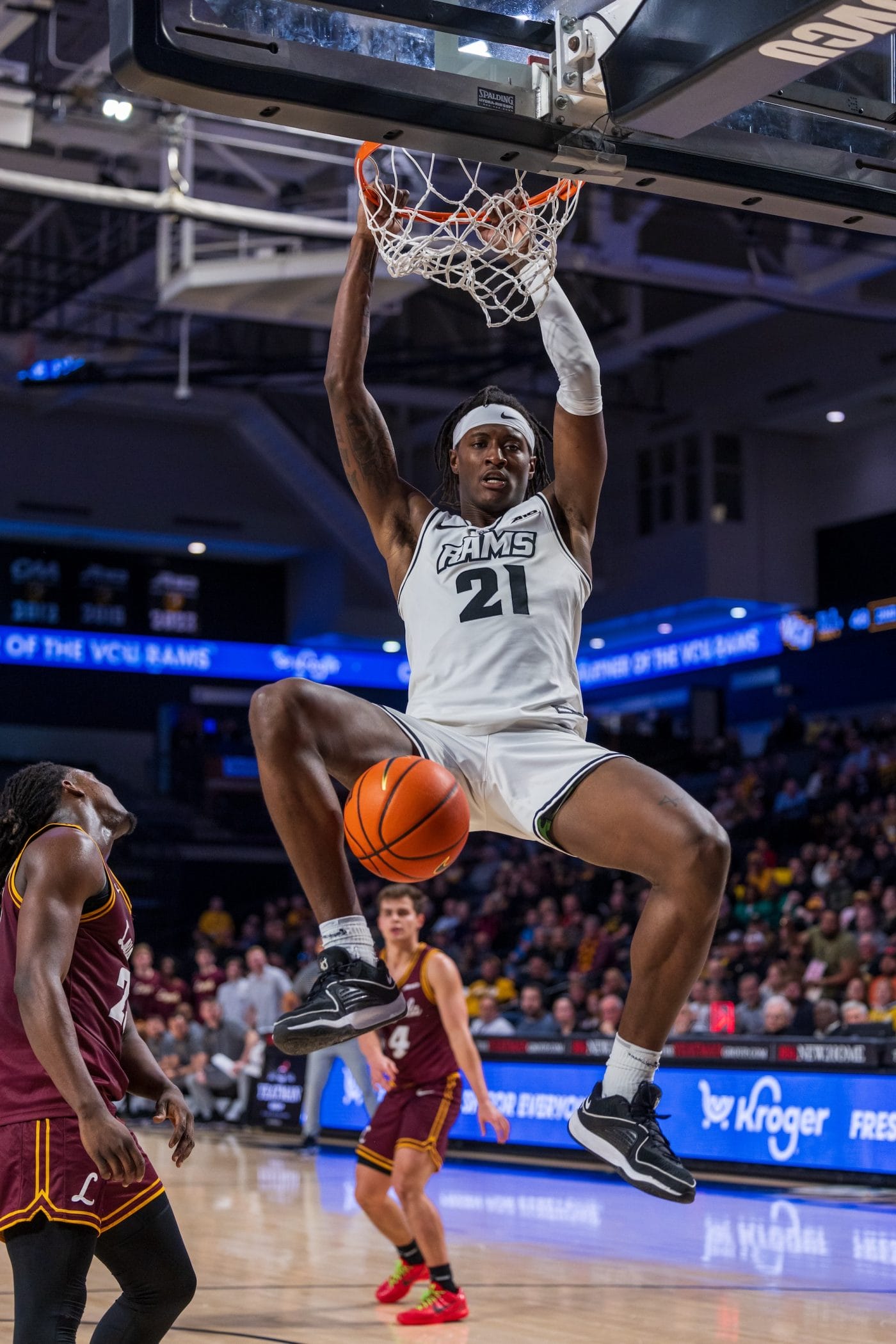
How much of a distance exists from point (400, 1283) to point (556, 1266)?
4.12 feet

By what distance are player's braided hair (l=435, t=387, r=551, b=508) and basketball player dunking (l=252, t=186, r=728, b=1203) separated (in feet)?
0.05

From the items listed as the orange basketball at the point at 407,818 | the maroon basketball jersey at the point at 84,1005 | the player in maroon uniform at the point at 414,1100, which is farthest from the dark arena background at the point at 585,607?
the maroon basketball jersey at the point at 84,1005

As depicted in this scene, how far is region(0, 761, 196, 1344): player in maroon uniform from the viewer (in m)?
4.27

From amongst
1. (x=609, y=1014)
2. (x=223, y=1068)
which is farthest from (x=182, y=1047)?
(x=609, y=1014)

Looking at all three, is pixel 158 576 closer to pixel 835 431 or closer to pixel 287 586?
pixel 287 586

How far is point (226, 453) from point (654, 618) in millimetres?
7486

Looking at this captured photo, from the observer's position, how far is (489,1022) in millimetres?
15406

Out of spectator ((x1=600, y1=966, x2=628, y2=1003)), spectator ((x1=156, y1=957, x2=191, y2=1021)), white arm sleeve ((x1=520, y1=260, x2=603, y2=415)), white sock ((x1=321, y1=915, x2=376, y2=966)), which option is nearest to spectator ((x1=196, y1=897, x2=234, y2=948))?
spectator ((x1=156, y1=957, x2=191, y2=1021))

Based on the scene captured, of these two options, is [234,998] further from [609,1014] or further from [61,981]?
[61,981]

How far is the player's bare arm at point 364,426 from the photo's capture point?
16.2 feet

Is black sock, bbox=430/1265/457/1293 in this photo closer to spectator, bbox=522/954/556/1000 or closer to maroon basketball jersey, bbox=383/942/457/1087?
maroon basketball jersey, bbox=383/942/457/1087

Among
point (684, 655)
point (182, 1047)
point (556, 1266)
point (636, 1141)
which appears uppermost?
point (684, 655)

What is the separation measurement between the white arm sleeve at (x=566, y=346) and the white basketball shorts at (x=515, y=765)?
995 mm

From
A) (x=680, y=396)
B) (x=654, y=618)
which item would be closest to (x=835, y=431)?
(x=680, y=396)
